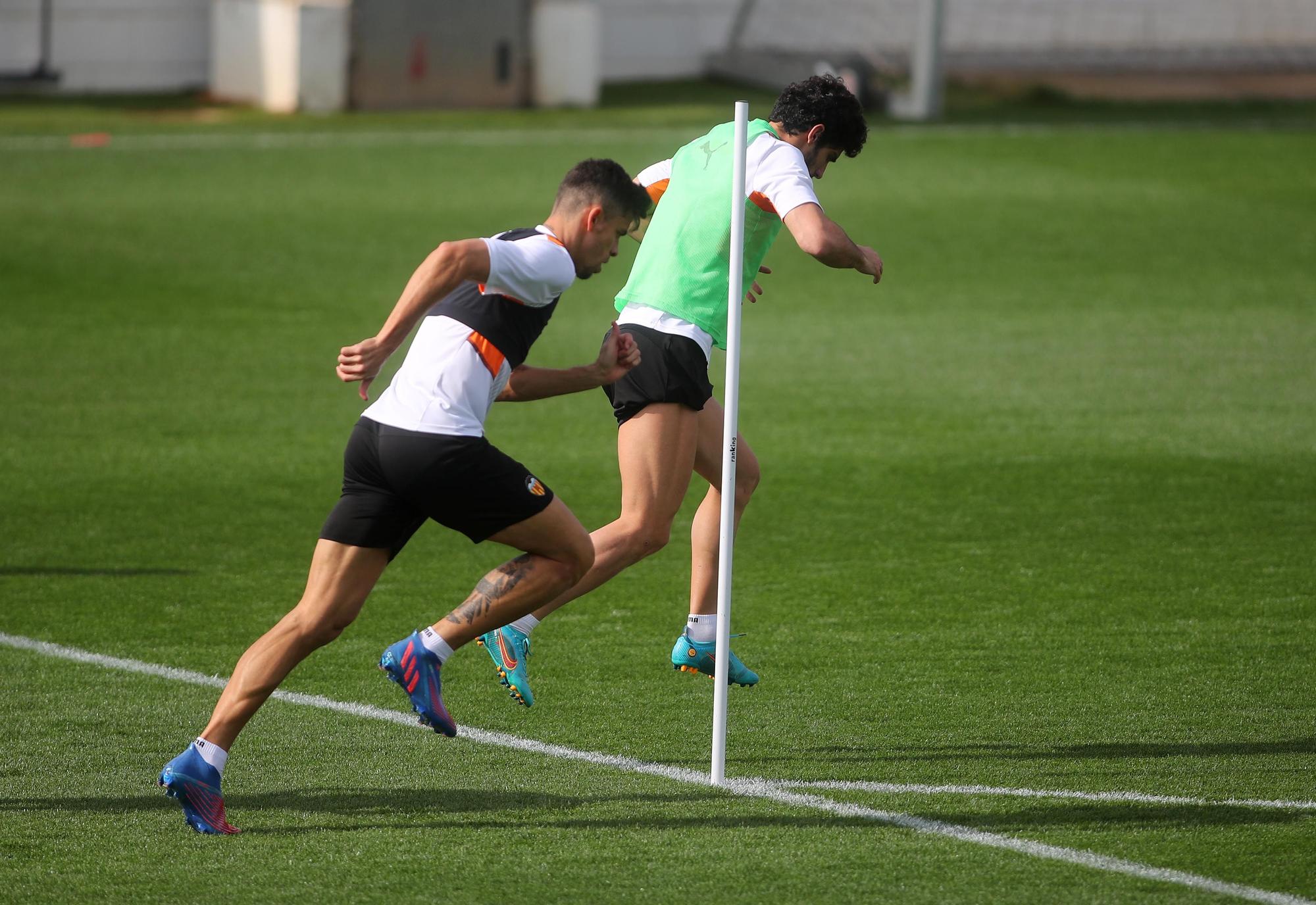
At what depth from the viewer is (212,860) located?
5.02 metres

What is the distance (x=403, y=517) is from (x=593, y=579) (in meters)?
1.26

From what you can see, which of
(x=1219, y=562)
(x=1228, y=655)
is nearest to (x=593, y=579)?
(x=1228, y=655)

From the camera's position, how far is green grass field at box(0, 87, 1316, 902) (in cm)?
518

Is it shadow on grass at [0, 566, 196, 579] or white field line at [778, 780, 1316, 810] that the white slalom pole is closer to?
white field line at [778, 780, 1316, 810]

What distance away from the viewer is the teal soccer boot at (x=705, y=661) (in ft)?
22.4

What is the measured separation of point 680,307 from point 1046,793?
2121mm

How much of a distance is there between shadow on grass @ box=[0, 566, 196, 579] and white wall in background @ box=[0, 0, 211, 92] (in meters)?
24.7

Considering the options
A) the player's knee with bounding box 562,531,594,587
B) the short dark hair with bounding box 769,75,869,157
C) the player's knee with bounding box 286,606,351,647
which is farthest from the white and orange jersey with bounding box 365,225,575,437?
the short dark hair with bounding box 769,75,869,157

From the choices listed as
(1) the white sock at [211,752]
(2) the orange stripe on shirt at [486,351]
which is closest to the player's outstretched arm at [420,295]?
(2) the orange stripe on shirt at [486,351]

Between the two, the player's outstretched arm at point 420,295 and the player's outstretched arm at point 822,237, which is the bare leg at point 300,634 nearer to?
the player's outstretched arm at point 420,295

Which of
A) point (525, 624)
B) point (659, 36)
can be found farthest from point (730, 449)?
point (659, 36)

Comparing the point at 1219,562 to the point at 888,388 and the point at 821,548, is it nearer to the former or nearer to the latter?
the point at 821,548

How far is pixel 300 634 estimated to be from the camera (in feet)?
17.1

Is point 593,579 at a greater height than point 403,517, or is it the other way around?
point 403,517
